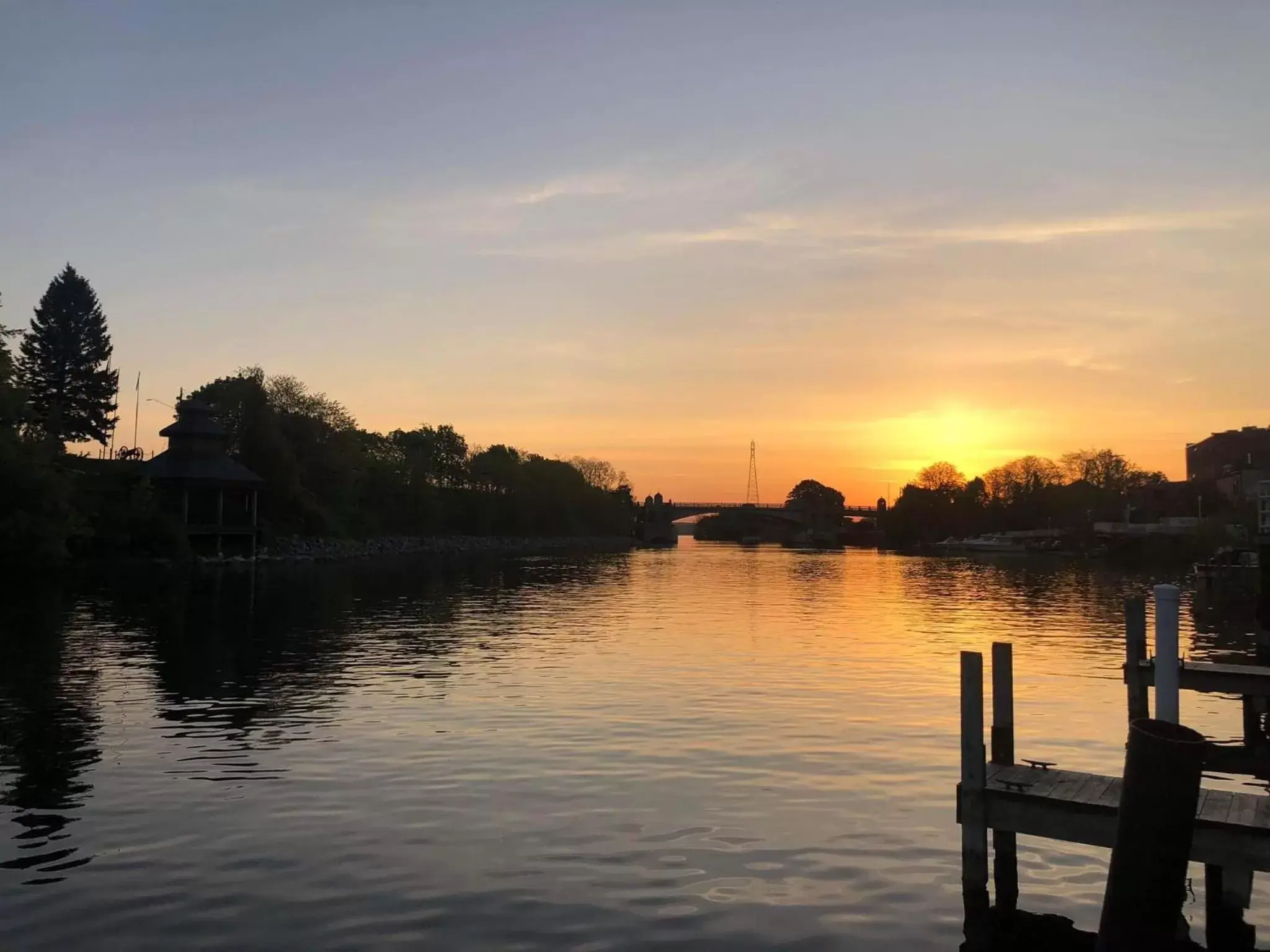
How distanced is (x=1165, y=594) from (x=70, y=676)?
87.0 feet

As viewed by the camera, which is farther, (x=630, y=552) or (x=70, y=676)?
(x=630, y=552)

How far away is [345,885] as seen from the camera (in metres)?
12.2

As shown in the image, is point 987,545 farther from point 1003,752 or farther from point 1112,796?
point 1112,796

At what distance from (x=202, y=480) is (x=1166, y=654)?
87.4m

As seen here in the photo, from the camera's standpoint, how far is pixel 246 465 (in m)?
103

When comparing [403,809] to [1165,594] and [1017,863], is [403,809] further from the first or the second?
[1165,594]

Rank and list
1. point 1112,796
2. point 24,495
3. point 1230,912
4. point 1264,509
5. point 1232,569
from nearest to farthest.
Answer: point 1112,796, point 1230,912, point 1264,509, point 24,495, point 1232,569

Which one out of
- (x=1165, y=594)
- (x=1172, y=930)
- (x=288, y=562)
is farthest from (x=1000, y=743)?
(x=288, y=562)

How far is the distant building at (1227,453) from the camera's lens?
442ft

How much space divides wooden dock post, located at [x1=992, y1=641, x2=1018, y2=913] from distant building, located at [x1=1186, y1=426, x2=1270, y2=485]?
132 metres

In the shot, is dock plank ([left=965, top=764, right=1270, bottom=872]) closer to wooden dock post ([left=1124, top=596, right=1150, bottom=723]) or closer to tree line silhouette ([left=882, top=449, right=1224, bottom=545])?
wooden dock post ([left=1124, top=596, right=1150, bottom=723])

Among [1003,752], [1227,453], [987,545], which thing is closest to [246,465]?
[1003,752]

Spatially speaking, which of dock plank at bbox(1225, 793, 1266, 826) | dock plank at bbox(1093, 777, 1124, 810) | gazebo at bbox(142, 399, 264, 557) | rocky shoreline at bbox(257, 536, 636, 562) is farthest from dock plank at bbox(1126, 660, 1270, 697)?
rocky shoreline at bbox(257, 536, 636, 562)

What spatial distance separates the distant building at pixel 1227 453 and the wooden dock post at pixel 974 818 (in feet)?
443
